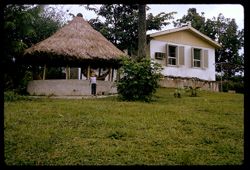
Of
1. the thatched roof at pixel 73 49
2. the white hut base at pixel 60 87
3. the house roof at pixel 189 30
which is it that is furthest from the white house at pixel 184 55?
the white hut base at pixel 60 87

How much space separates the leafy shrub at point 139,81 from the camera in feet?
44.8

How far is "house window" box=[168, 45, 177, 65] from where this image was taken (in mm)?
22867

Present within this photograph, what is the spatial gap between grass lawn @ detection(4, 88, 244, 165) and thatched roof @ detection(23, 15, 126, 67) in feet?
18.0

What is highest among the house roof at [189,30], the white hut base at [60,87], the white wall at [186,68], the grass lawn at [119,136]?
the house roof at [189,30]

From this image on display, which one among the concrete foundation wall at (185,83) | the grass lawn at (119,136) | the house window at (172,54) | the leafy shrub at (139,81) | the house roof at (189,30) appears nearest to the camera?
the grass lawn at (119,136)

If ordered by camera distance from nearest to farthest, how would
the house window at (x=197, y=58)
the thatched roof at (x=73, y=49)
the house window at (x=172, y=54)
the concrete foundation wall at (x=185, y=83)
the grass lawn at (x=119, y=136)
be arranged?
Result: the grass lawn at (x=119, y=136)
the thatched roof at (x=73, y=49)
the concrete foundation wall at (x=185, y=83)
the house window at (x=172, y=54)
the house window at (x=197, y=58)

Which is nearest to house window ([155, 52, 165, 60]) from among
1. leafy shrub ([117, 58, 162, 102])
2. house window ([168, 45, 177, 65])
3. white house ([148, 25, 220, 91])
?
white house ([148, 25, 220, 91])

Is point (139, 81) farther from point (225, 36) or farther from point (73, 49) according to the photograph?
point (225, 36)

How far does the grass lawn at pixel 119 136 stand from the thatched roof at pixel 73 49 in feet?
18.0

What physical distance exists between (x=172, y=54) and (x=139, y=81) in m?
10.0

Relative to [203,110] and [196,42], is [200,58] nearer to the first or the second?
[196,42]

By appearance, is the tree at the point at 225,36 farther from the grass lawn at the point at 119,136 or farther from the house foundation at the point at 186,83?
the grass lawn at the point at 119,136

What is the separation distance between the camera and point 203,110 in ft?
37.6

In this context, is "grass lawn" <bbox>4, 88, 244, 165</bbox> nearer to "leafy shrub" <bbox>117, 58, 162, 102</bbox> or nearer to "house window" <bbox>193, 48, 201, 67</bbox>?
"leafy shrub" <bbox>117, 58, 162, 102</bbox>
